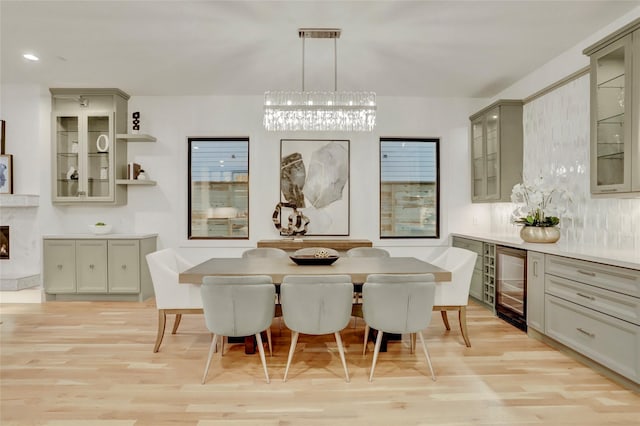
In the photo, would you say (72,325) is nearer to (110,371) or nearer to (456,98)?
(110,371)

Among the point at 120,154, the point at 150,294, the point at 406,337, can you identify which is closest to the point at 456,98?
the point at 406,337

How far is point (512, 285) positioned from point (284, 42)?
11.1 feet

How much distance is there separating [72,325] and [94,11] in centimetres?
308

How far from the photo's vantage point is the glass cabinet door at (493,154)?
4754 mm

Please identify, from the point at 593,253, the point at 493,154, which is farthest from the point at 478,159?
the point at 593,253

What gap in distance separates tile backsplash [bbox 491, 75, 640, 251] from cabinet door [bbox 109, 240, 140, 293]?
5064 mm

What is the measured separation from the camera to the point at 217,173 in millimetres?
5586

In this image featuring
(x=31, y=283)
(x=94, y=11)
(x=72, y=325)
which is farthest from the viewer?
(x=31, y=283)

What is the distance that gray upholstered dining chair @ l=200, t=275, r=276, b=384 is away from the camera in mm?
2561

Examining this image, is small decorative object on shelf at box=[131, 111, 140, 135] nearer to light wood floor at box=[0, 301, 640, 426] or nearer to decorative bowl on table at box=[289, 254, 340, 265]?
light wood floor at box=[0, 301, 640, 426]

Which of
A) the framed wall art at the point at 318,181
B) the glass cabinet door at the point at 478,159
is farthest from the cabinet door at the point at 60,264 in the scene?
the glass cabinet door at the point at 478,159

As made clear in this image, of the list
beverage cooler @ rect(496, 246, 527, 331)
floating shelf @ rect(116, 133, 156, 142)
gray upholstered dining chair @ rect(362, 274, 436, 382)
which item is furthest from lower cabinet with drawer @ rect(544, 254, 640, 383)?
floating shelf @ rect(116, 133, 156, 142)

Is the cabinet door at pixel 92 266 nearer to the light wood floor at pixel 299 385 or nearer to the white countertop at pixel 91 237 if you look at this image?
the white countertop at pixel 91 237

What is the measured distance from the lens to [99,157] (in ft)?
17.1
